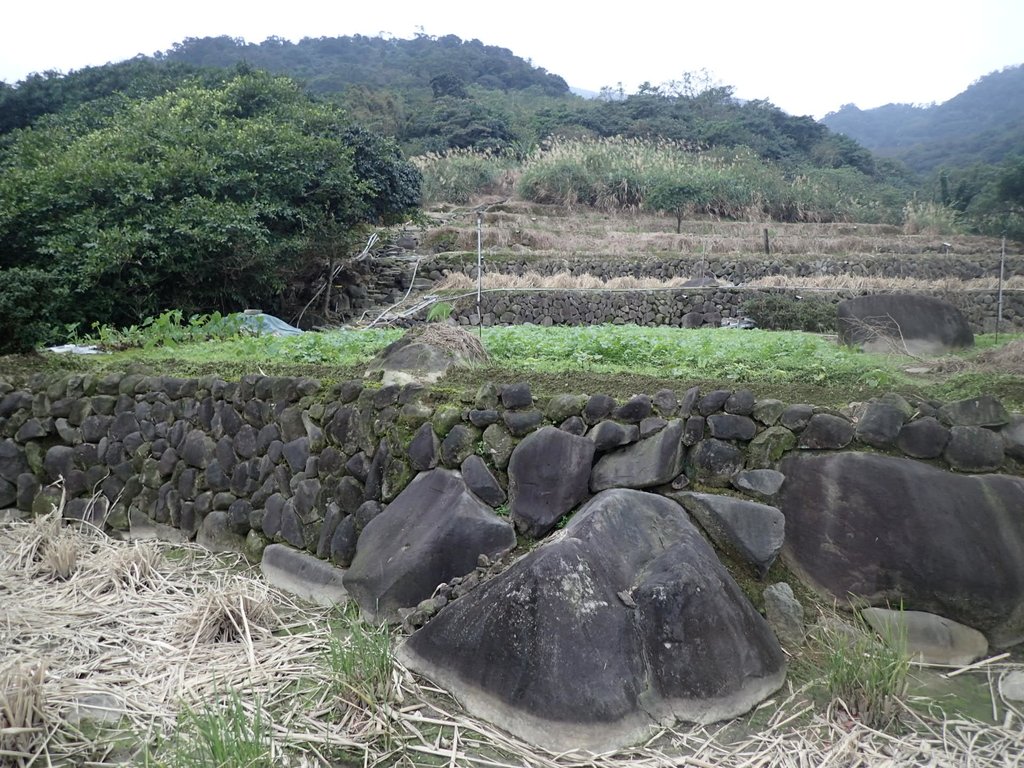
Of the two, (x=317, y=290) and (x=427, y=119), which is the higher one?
(x=427, y=119)

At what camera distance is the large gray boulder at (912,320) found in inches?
289

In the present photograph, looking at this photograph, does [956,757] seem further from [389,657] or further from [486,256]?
[486,256]

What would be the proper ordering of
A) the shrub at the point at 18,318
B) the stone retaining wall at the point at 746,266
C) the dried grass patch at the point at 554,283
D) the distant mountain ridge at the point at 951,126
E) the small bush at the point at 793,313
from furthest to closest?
the distant mountain ridge at the point at 951,126
the stone retaining wall at the point at 746,266
the dried grass patch at the point at 554,283
the small bush at the point at 793,313
the shrub at the point at 18,318

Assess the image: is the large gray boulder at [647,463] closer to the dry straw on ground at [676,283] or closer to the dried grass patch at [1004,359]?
the dried grass patch at [1004,359]

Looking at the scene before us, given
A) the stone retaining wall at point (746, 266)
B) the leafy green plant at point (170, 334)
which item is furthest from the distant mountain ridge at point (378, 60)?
the leafy green plant at point (170, 334)

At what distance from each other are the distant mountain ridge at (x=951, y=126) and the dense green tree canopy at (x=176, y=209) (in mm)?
34481

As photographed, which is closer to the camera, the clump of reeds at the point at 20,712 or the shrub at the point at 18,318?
the clump of reeds at the point at 20,712

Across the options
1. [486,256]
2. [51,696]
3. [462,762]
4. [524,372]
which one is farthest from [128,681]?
[486,256]

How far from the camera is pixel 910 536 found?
10.2ft

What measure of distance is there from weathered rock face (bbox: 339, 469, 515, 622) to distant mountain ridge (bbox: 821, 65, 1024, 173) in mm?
39811

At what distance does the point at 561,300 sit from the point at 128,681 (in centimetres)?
1162

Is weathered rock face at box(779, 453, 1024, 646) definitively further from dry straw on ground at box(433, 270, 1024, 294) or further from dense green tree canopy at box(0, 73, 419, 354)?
dry straw on ground at box(433, 270, 1024, 294)

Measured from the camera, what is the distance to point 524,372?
4.48m

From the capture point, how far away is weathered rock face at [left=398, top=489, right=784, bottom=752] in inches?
111
